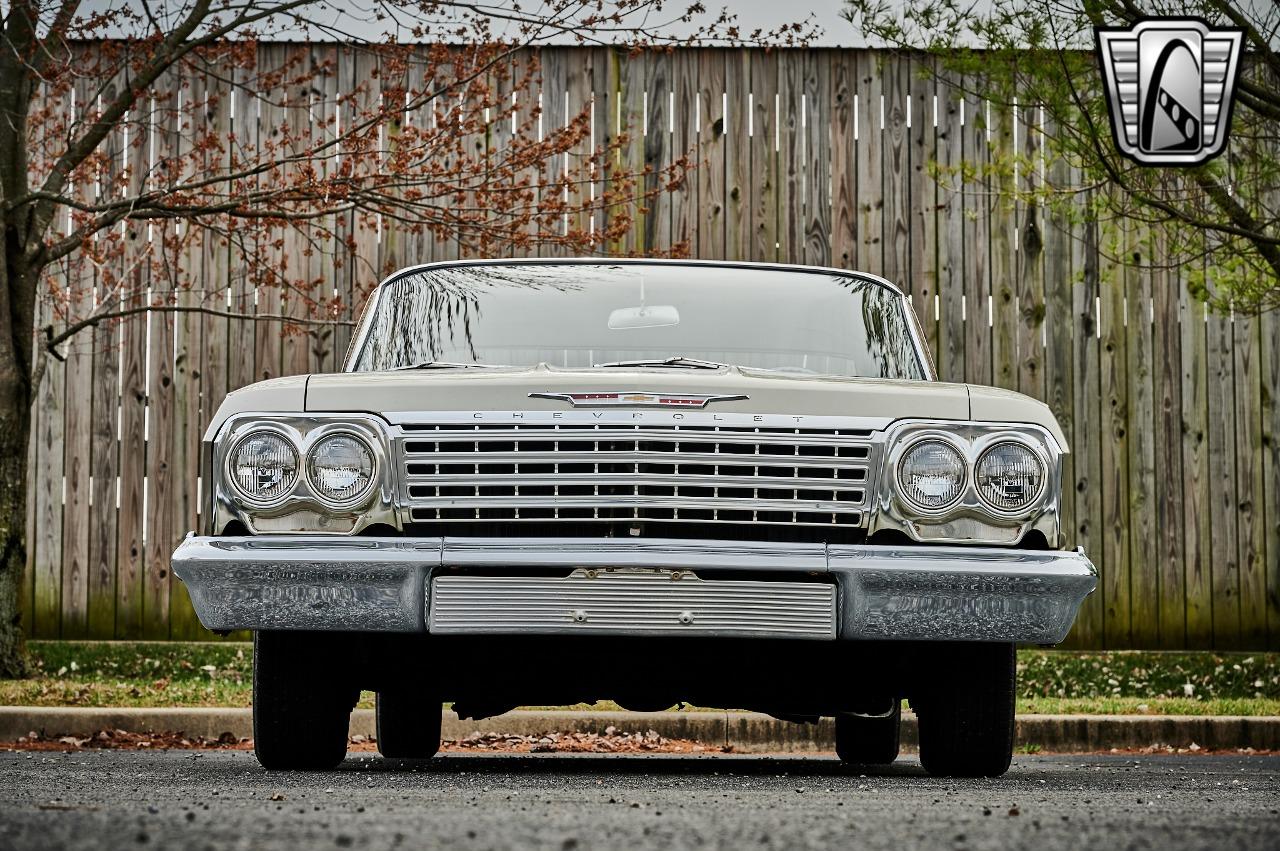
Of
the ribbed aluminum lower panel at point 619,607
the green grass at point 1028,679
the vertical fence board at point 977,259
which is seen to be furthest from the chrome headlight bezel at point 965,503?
the vertical fence board at point 977,259

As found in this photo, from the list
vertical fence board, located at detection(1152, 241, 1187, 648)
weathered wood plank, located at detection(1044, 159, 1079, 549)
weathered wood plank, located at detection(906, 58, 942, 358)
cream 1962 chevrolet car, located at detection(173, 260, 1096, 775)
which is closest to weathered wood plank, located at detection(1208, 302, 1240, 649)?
vertical fence board, located at detection(1152, 241, 1187, 648)

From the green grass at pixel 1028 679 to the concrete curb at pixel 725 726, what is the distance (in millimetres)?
413

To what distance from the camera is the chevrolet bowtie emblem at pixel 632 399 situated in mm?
4684

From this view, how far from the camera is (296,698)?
505cm

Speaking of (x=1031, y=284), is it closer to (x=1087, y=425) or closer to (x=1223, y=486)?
(x=1087, y=425)

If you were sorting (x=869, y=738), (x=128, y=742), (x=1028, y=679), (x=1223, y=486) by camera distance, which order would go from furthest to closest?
1. (x=1223, y=486)
2. (x=1028, y=679)
3. (x=128, y=742)
4. (x=869, y=738)

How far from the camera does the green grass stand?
855cm

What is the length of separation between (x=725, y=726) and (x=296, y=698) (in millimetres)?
3484

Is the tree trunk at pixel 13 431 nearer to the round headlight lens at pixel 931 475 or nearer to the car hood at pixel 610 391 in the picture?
the car hood at pixel 610 391

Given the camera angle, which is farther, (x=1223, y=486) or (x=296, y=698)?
(x=1223, y=486)

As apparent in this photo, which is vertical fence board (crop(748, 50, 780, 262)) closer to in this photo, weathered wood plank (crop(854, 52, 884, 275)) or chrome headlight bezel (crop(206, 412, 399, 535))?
weathered wood plank (crop(854, 52, 884, 275))

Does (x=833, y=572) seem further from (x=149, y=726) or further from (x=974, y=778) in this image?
(x=149, y=726)

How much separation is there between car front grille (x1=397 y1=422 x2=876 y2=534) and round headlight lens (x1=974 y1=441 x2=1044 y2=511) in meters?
0.31

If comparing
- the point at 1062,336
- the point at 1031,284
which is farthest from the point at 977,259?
the point at 1062,336
